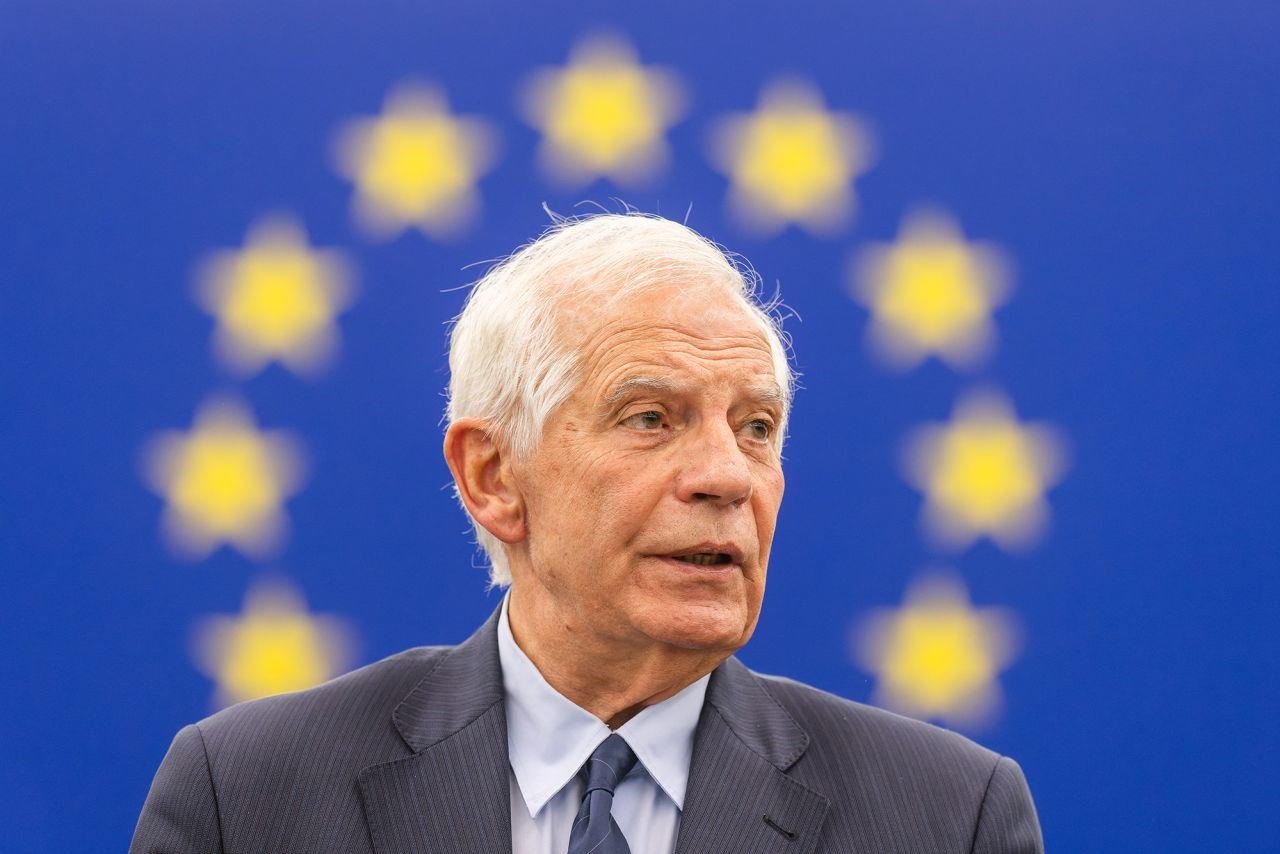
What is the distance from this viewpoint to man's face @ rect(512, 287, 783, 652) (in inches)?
78.4

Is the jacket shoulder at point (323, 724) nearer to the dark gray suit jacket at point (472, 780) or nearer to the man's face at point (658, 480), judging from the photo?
the dark gray suit jacket at point (472, 780)

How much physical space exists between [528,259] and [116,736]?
4.67ft

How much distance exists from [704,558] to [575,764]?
40 centimetres

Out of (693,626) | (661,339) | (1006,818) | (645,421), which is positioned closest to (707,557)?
(693,626)

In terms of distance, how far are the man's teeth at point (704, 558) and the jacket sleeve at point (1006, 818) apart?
2.07 feet

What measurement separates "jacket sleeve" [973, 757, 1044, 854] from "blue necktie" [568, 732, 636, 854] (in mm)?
604

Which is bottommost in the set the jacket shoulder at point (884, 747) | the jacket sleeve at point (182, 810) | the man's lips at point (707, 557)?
the jacket sleeve at point (182, 810)

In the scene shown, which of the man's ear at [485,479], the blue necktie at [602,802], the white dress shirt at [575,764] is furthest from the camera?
the man's ear at [485,479]

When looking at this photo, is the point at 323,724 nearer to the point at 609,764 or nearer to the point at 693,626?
the point at 609,764

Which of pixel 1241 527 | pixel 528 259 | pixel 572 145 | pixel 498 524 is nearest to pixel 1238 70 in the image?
pixel 1241 527

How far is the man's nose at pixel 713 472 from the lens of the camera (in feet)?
6.49

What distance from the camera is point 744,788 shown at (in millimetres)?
2090

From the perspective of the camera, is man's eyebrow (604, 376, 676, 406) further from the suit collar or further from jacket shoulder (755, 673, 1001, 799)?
jacket shoulder (755, 673, 1001, 799)

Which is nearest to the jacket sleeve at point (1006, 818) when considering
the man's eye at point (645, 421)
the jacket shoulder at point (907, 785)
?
the jacket shoulder at point (907, 785)
